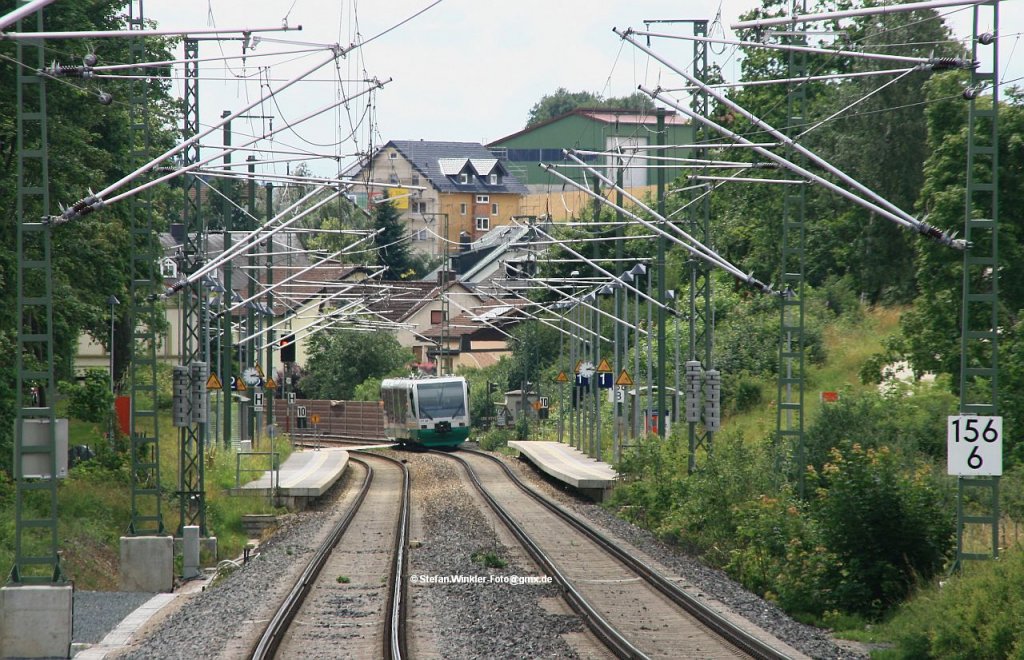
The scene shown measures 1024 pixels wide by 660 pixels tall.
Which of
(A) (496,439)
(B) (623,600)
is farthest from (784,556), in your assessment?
(A) (496,439)

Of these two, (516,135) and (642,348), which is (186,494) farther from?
(516,135)

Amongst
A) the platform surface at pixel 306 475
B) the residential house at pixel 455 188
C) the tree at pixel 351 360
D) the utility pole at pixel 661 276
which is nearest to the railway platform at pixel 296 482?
the platform surface at pixel 306 475

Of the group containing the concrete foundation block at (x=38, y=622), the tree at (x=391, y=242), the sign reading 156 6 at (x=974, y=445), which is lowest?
the concrete foundation block at (x=38, y=622)

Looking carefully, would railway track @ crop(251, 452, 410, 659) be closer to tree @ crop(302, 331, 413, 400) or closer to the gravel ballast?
the gravel ballast

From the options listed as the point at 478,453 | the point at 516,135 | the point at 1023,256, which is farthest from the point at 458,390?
the point at 516,135

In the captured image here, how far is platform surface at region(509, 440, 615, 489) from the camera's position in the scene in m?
35.9

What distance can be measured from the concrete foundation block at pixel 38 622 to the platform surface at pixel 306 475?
1881 centimetres

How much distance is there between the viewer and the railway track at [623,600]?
14469mm

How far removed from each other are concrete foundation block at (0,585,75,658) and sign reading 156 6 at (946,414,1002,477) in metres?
9.88

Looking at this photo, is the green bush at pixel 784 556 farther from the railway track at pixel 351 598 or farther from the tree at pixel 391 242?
the tree at pixel 391 242

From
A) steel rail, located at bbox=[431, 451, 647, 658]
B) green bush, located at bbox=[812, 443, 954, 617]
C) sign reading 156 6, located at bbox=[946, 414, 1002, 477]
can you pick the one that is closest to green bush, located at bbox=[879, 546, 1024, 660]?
sign reading 156 6, located at bbox=[946, 414, 1002, 477]

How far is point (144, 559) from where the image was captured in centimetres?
2061

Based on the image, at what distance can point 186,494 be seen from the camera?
23.0m

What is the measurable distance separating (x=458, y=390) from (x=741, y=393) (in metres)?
14.5
